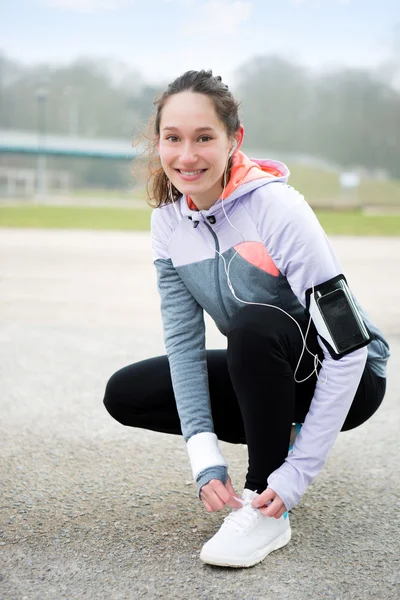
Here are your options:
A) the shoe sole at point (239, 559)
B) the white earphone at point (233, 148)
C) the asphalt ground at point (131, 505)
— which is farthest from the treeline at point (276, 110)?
the shoe sole at point (239, 559)

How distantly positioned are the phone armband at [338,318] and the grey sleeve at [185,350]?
345 mm

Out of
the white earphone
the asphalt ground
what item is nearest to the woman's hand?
the asphalt ground

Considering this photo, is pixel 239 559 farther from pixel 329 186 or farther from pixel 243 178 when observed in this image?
pixel 329 186

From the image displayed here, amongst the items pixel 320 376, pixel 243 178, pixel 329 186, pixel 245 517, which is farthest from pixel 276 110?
pixel 245 517

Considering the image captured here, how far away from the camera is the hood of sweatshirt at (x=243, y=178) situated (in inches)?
70.5

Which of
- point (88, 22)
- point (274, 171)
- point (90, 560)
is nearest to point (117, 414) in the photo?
point (90, 560)

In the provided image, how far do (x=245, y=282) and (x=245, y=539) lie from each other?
0.57 metres

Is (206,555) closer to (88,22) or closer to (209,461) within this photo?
(209,461)

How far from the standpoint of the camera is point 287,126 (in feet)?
245

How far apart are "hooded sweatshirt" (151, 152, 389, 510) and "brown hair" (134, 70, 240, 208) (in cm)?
→ 4

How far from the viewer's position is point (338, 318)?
1.66 metres

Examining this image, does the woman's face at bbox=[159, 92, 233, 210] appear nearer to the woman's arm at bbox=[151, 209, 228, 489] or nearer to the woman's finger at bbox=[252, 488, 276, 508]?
the woman's arm at bbox=[151, 209, 228, 489]

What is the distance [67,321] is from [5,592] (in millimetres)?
3314

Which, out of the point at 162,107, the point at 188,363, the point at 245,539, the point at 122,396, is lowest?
the point at 245,539
